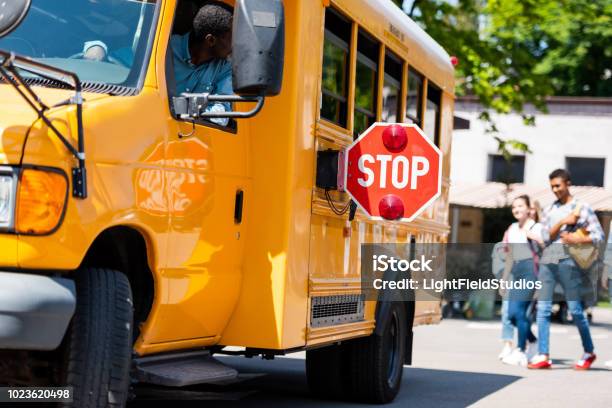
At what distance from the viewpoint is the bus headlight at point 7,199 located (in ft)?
16.1

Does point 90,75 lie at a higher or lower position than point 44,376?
higher

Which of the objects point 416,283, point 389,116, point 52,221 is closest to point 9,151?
point 52,221

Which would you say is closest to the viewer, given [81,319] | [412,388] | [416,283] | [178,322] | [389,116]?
[81,319]

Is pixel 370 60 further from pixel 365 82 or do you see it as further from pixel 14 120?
pixel 14 120

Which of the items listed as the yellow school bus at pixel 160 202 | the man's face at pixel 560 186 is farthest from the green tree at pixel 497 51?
the yellow school bus at pixel 160 202

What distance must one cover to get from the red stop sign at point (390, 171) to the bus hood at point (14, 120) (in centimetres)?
275

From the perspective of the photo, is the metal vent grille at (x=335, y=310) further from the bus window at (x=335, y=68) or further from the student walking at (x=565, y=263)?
the student walking at (x=565, y=263)

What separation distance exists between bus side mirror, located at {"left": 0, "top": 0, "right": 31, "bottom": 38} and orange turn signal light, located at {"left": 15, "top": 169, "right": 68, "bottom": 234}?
568 mm

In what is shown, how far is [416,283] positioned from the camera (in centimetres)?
992

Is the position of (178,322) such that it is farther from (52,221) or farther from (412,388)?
(412,388)

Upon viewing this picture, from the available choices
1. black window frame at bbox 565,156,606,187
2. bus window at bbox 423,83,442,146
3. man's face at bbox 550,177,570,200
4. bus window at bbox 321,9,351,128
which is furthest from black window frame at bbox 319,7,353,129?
black window frame at bbox 565,156,606,187

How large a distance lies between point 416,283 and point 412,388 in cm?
111

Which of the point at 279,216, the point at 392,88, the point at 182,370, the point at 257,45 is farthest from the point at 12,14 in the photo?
the point at 392,88

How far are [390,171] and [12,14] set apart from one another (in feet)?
11.1
